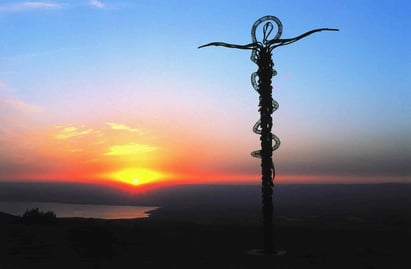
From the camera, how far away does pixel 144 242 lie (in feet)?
92.6

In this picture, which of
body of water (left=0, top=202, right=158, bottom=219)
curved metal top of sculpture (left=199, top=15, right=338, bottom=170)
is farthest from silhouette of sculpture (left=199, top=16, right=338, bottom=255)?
body of water (left=0, top=202, right=158, bottom=219)

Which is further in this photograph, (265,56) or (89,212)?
(89,212)

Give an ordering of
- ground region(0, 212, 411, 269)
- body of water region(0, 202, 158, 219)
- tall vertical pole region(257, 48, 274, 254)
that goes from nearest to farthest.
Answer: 1. ground region(0, 212, 411, 269)
2. tall vertical pole region(257, 48, 274, 254)
3. body of water region(0, 202, 158, 219)

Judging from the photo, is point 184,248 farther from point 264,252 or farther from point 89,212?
point 89,212

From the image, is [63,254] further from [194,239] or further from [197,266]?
[194,239]

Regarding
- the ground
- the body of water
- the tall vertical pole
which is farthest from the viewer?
the body of water

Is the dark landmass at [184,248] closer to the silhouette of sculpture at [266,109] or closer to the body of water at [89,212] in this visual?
the silhouette of sculpture at [266,109]

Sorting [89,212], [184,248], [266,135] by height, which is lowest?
[89,212]

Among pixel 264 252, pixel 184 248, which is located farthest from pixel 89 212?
→ pixel 264 252

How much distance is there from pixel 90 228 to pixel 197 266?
10.9 metres

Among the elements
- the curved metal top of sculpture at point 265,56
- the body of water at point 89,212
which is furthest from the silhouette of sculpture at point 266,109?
the body of water at point 89,212

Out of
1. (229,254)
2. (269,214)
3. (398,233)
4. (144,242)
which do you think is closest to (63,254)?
(144,242)

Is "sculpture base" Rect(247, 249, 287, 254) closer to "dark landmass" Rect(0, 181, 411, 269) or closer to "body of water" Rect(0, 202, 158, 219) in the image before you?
"dark landmass" Rect(0, 181, 411, 269)

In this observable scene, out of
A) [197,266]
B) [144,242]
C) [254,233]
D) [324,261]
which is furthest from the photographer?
[254,233]
